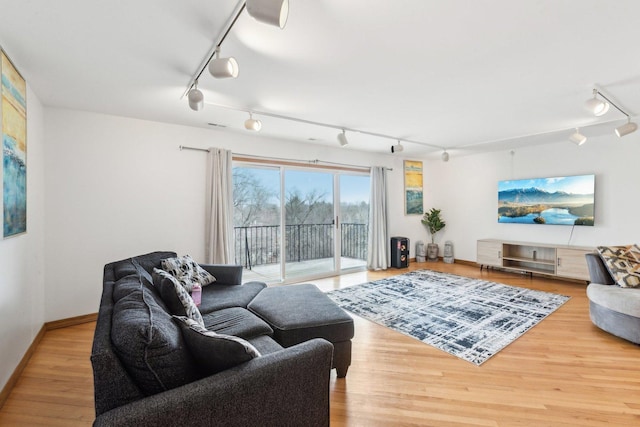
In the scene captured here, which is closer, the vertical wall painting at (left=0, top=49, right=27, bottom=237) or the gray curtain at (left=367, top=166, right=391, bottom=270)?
the vertical wall painting at (left=0, top=49, right=27, bottom=237)

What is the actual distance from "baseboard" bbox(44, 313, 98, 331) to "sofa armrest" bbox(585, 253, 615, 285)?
5.46m

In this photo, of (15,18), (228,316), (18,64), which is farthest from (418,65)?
(18,64)

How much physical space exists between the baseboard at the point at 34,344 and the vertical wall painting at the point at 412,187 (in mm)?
5760

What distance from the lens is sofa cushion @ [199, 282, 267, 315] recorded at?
2412 mm

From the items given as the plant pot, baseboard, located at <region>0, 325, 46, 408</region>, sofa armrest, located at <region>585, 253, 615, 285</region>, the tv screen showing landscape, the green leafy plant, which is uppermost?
the tv screen showing landscape

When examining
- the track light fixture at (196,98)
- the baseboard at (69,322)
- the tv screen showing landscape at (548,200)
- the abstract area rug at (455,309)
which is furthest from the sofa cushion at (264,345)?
the tv screen showing landscape at (548,200)

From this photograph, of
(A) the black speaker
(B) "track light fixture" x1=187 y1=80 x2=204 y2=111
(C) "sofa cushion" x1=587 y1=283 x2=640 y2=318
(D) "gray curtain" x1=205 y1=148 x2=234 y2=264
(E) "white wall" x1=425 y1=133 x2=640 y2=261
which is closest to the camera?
(B) "track light fixture" x1=187 y1=80 x2=204 y2=111

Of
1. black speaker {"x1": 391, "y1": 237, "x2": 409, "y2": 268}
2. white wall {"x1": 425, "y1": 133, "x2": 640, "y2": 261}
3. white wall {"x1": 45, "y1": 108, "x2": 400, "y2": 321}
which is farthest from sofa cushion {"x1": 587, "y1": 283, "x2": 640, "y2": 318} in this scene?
white wall {"x1": 45, "y1": 108, "x2": 400, "y2": 321}

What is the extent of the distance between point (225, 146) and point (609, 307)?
15.7 feet

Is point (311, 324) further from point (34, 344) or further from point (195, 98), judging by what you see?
point (34, 344)

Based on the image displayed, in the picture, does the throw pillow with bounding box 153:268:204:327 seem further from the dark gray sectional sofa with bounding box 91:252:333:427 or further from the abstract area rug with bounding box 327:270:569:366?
the abstract area rug with bounding box 327:270:569:366

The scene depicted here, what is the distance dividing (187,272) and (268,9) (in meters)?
2.41

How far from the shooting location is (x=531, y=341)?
269 cm

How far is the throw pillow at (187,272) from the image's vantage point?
2.68m
